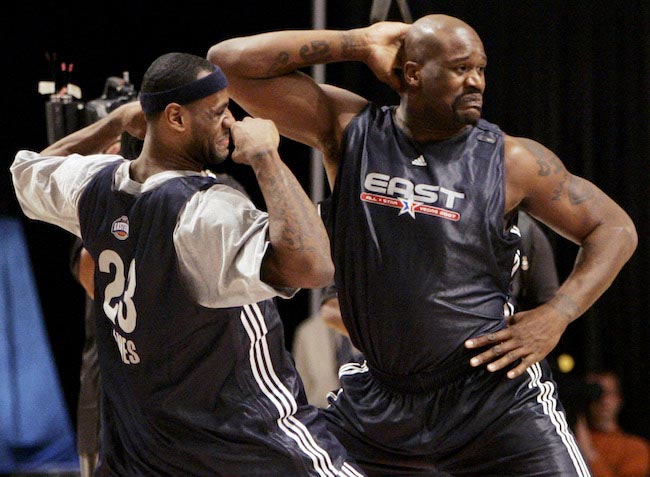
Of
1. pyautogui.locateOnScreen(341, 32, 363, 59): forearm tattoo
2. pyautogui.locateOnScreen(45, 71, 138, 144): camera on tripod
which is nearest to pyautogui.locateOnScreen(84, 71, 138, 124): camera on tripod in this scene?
pyautogui.locateOnScreen(45, 71, 138, 144): camera on tripod

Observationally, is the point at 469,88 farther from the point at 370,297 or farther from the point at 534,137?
the point at 534,137

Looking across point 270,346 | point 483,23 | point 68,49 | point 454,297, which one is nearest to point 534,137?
point 483,23

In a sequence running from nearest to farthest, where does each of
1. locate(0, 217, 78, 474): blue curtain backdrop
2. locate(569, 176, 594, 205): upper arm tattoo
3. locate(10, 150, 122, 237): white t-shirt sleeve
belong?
locate(10, 150, 122, 237): white t-shirt sleeve < locate(569, 176, 594, 205): upper arm tattoo < locate(0, 217, 78, 474): blue curtain backdrop

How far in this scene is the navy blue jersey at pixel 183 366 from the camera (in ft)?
9.42

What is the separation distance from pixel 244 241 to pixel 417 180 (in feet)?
3.20

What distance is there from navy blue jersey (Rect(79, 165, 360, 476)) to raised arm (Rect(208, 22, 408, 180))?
0.86 metres

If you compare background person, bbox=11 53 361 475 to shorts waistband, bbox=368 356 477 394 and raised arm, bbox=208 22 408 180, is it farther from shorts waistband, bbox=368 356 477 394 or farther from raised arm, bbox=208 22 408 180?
raised arm, bbox=208 22 408 180

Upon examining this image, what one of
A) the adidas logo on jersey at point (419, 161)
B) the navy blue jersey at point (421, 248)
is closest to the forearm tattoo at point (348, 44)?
the navy blue jersey at point (421, 248)

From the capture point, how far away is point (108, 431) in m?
3.10

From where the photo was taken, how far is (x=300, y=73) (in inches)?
148

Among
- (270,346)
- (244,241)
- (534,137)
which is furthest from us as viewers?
(534,137)

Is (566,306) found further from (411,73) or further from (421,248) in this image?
(411,73)

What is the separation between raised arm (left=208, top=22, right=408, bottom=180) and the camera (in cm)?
370

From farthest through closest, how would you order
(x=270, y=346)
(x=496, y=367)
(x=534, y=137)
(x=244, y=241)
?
(x=534, y=137)
(x=496, y=367)
(x=270, y=346)
(x=244, y=241)
